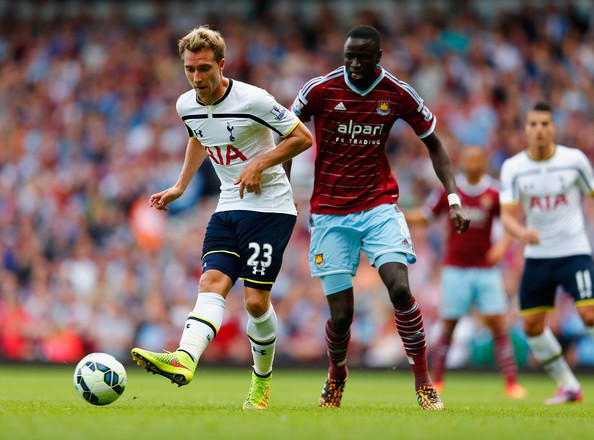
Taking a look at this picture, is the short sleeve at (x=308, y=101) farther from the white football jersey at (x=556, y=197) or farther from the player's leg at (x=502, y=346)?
the player's leg at (x=502, y=346)

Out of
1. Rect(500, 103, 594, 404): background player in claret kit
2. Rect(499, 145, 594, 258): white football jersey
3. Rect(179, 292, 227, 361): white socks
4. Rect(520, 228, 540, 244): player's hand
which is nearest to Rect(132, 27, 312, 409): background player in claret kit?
Rect(179, 292, 227, 361): white socks

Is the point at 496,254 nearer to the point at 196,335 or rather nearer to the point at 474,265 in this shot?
the point at 474,265

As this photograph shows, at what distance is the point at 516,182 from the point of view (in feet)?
34.7

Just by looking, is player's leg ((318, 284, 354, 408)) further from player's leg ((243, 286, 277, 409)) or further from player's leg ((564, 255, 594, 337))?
player's leg ((564, 255, 594, 337))

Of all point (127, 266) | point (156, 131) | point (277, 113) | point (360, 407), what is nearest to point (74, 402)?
point (360, 407)

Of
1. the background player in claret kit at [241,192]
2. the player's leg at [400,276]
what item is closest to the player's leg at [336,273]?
the player's leg at [400,276]

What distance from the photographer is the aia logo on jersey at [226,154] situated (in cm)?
780

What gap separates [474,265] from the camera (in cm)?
1285

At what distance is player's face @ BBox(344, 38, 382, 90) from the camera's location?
26.0 ft

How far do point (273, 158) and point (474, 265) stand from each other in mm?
5926

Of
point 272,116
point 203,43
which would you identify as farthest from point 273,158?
point 203,43

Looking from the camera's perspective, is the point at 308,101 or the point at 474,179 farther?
the point at 474,179

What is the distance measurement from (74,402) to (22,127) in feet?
49.3

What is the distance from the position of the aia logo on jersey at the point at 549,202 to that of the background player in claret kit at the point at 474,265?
220 cm
